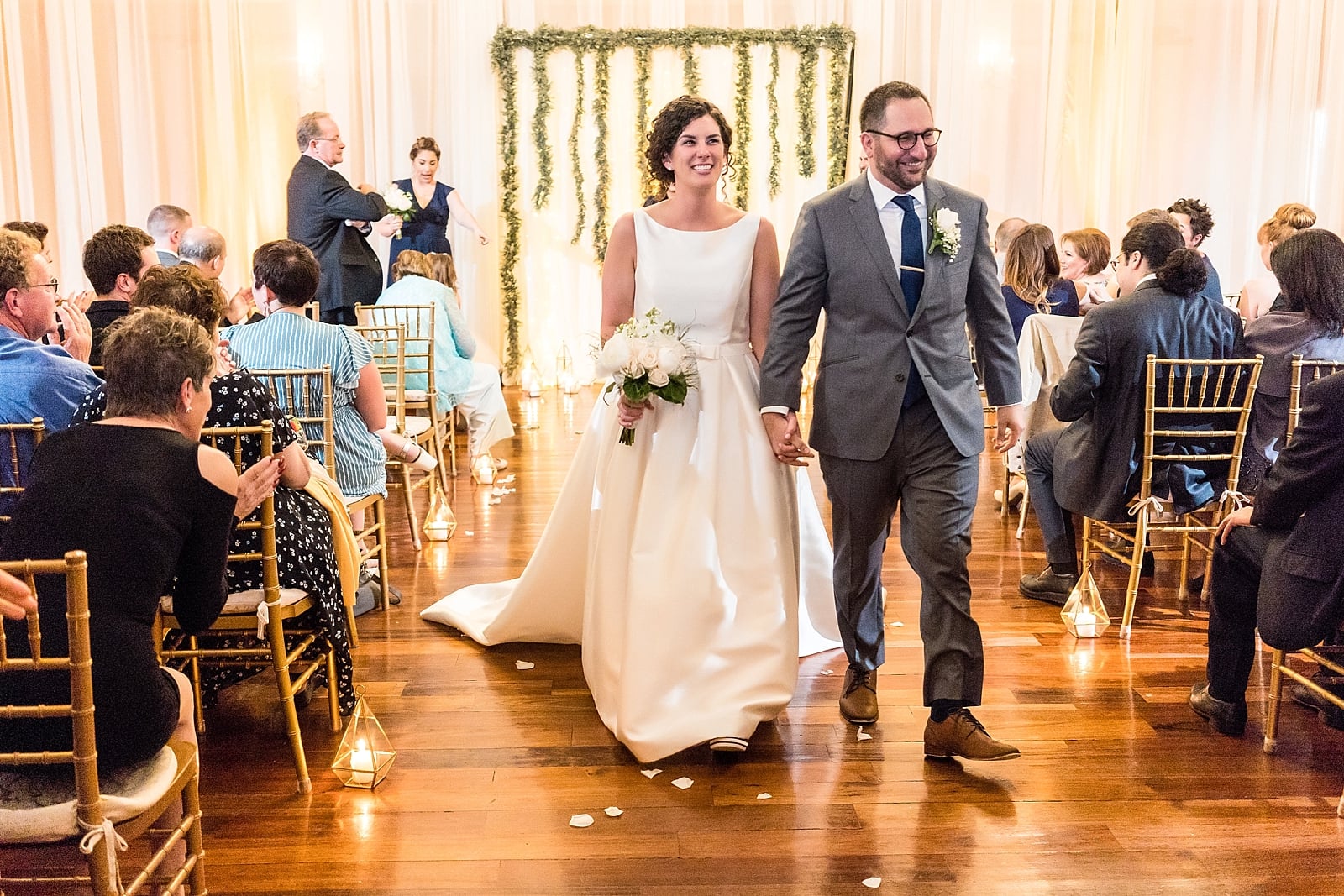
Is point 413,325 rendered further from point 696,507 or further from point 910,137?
point 910,137

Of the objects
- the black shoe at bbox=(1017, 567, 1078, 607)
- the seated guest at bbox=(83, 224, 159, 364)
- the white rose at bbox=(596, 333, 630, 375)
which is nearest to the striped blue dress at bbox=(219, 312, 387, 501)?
the seated guest at bbox=(83, 224, 159, 364)

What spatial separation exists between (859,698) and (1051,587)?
1.51 metres

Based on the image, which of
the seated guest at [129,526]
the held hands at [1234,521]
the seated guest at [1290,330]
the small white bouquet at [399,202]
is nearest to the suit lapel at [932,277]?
the held hands at [1234,521]

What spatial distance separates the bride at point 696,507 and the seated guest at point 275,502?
0.75m

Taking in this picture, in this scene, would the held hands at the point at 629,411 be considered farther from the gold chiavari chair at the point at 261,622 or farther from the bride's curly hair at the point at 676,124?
the gold chiavari chair at the point at 261,622

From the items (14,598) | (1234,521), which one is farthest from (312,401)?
(1234,521)

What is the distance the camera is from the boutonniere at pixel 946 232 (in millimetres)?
3072

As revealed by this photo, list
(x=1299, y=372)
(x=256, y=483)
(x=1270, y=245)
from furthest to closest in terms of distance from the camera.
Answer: (x=1270, y=245) → (x=1299, y=372) → (x=256, y=483)

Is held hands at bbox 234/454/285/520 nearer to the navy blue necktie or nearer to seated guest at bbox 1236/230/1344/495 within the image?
A: the navy blue necktie

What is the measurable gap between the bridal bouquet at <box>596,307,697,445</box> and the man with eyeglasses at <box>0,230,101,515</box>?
1537mm

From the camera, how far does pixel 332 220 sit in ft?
23.3

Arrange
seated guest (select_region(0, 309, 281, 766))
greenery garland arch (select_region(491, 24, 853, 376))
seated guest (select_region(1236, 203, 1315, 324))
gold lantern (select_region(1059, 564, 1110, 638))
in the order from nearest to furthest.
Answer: seated guest (select_region(0, 309, 281, 766)) < gold lantern (select_region(1059, 564, 1110, 638)) < seated guest (select_region(1236, 203, 1315, 324)) < greenery garland arch (select_region(491, 24, 853, 376))

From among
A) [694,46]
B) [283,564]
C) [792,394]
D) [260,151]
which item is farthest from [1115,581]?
[260,151]

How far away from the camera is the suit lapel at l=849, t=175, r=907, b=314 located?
310cm
